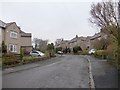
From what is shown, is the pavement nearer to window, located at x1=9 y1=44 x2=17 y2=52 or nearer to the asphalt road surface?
the asphalt road surface

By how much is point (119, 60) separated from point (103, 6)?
23.6 meters

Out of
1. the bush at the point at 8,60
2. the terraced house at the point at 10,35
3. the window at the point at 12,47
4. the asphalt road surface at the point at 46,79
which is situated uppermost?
the terraced house at the point at 10,35

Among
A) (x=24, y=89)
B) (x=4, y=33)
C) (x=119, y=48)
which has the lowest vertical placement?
(x=24, y=89)

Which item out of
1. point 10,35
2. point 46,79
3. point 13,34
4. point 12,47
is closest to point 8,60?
point 46,79

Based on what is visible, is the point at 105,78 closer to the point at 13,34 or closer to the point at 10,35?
the point at 10,35

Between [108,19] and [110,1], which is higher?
[110,1]

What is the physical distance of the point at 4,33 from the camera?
148 feet

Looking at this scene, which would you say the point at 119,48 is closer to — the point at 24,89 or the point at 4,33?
the point at 24,89

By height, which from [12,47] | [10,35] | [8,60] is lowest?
[8,60]

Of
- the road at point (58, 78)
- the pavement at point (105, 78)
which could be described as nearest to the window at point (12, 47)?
the road at point (58, 78)

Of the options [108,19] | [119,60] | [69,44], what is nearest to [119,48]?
[119,60]

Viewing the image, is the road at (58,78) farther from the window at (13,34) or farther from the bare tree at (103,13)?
the window at (13,34)

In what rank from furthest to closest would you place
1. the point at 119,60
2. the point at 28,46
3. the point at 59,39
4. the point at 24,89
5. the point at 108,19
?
the point at 59,39 < the point at 28,46 < the point at 108,19 < the point at 119,60 < the point at 24,89

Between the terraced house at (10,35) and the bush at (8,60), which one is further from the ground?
the terraced house at (10,35)
